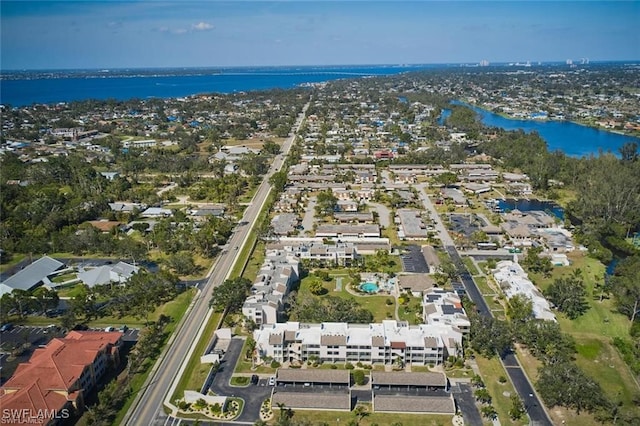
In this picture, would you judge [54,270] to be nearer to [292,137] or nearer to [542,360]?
[542,360]

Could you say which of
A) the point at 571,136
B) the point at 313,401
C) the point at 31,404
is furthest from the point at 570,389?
the point at 571,136

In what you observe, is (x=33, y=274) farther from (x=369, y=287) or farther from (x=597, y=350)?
(x=597, y=350)

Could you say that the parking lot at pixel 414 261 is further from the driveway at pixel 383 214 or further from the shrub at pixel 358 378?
the shrub at pixel 358 378

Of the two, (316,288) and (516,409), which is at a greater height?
(316,288)

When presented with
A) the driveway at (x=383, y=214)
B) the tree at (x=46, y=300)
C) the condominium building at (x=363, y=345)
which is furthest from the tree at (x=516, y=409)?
the tree at (x=46, y=300)

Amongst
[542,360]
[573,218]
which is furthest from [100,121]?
[542,360]

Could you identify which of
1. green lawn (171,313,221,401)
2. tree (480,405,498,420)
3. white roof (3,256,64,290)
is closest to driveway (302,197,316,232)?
green lawn (171,313,221,401)
